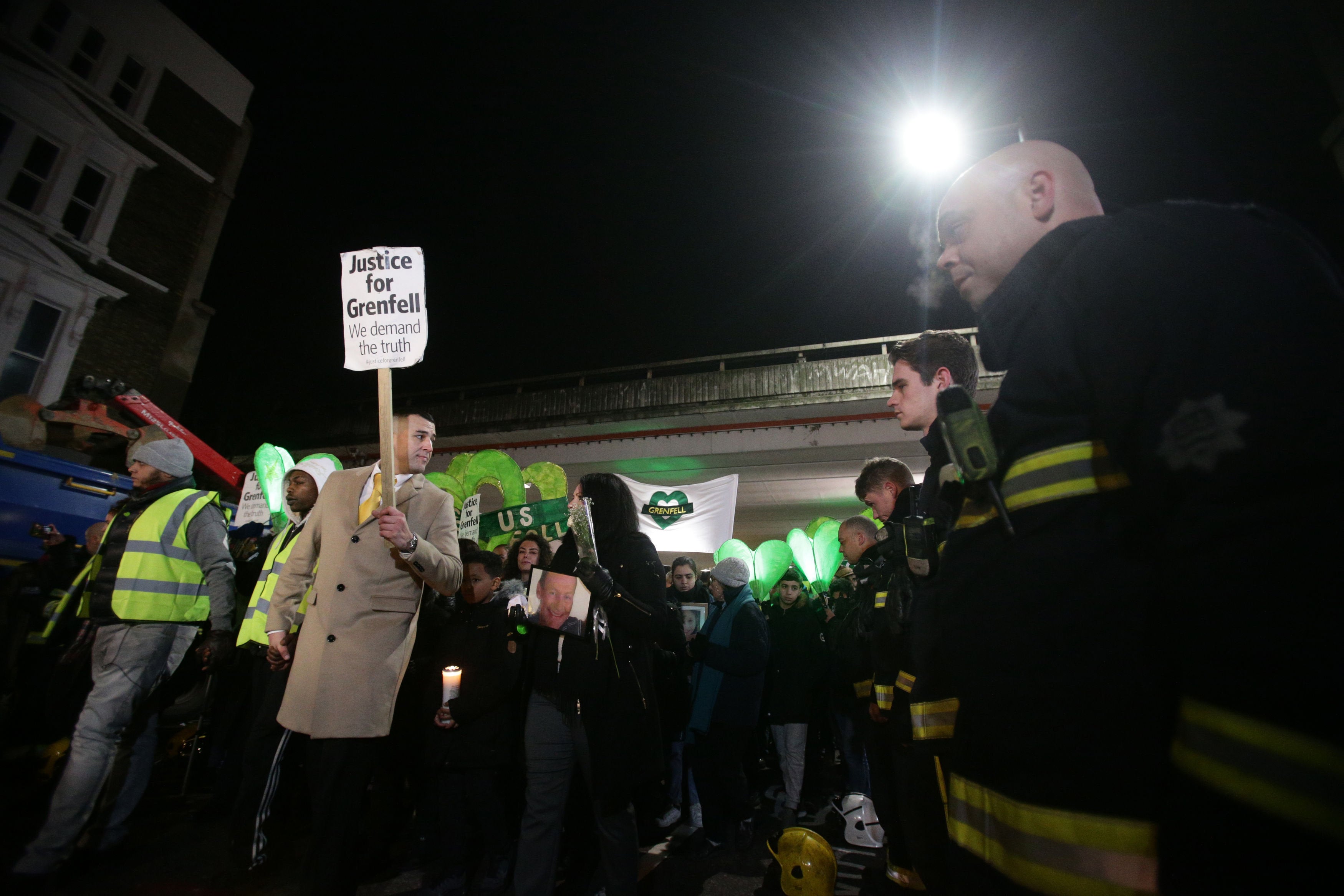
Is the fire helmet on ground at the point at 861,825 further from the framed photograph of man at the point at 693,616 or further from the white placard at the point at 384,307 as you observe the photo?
the white placard at the point at 384,307

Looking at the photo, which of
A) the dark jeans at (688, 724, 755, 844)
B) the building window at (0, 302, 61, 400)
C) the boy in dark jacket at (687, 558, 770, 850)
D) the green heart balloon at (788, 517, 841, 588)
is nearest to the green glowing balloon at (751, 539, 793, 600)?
the green heart balloon at (788, 517, 841, 588)

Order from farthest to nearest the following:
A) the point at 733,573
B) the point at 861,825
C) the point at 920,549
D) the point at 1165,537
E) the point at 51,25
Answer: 1. the point at 51,25
2. the point at 733,573
3. the point at 861,825
4. the point at 920,549
5. the point at 1165,537

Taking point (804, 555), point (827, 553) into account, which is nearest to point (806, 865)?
point (827, 553)

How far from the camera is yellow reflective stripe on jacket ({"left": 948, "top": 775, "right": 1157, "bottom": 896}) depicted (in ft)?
2.34

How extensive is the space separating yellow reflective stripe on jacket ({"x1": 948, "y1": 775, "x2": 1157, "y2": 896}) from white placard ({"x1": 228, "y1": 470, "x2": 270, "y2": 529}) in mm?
6674

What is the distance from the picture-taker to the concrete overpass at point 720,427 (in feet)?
45.3

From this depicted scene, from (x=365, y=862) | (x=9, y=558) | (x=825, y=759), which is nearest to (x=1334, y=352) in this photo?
(x=365, y=862)

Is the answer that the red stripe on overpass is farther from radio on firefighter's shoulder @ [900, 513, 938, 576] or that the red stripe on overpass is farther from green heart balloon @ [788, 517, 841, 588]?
radio on firefighter's shoulder @ [900, 513, 938, 576]

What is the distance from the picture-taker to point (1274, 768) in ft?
1.93

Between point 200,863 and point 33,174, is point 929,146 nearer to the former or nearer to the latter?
point 200,863

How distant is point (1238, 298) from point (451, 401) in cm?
1929

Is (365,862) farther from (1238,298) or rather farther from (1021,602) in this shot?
(1238,298)

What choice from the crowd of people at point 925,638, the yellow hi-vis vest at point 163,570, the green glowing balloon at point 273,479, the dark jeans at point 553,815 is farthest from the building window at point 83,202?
the dark jeans at point 553,815

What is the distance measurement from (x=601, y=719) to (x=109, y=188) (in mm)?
16285
